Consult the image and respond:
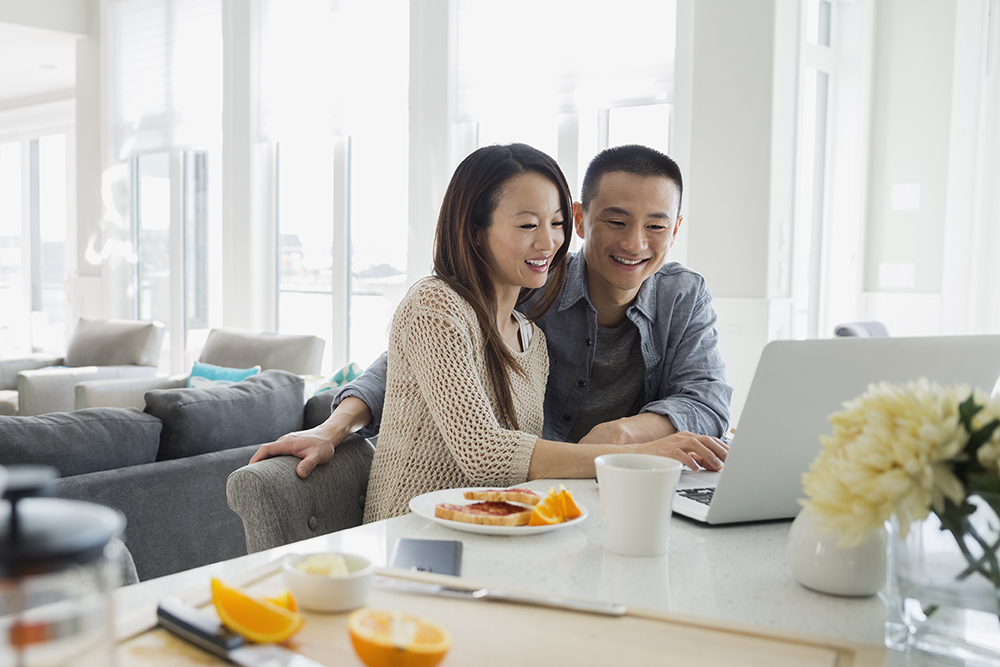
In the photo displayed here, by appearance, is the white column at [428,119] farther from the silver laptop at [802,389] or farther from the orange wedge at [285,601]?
the orange wedge at [285,601]

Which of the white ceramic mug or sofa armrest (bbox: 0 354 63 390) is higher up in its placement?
the white ceramic mug

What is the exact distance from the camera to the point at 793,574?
86cm

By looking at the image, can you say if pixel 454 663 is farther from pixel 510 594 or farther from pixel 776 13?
pixel 776 13

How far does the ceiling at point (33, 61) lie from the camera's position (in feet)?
21.2

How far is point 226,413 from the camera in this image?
2559 mm

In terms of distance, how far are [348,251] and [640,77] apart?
6.95 feet

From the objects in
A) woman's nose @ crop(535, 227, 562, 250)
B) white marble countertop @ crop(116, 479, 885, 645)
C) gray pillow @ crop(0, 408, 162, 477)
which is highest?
woman's nose @ crop(535, 227, 562, 250)

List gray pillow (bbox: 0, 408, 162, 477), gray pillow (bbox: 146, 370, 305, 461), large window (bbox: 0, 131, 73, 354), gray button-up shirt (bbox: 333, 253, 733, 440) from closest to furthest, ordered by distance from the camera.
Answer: gray button-up shirt (bbox: 333, 253, 733, 440) < gray pillow (bbox: 0, 408, 162, 477) < gray pillow (bbox: 146, 370, 305, 461) < large window (bbox: 0, 131, 73, 354)

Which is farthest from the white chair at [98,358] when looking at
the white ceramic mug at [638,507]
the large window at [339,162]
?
the white ceramic mug at [638,507]

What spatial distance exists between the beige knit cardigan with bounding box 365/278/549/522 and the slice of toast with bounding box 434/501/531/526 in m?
0.25

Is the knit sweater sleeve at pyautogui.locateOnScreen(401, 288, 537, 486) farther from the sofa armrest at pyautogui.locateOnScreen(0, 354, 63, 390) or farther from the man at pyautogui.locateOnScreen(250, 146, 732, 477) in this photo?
the sofa armrest at pyautogui.locateOnScreen(0, 354, 63, 390)

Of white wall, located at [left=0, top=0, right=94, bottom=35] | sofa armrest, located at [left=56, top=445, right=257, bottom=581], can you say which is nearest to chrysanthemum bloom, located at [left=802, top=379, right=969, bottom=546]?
sofa armrest, located at [left=56, top=445, right=257, bottom=581]

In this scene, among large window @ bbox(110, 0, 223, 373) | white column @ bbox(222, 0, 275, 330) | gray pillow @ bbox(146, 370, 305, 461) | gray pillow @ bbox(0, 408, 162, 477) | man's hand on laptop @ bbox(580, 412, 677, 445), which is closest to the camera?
man's hand on laptop @ bbox(580, 412, 677, 445)

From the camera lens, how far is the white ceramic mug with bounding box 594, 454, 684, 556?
899 millimetres
